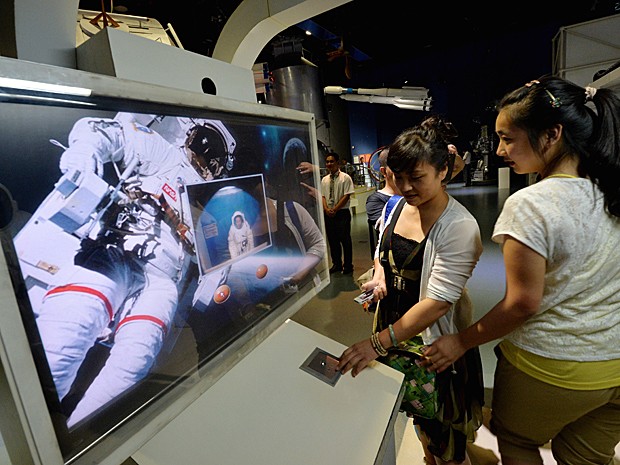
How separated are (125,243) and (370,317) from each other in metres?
2.59

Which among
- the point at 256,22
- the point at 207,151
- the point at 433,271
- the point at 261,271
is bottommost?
the point at 433,271

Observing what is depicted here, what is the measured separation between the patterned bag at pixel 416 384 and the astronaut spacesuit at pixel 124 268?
29.6 inches

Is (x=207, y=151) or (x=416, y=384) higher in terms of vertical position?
(x=207, y=151)

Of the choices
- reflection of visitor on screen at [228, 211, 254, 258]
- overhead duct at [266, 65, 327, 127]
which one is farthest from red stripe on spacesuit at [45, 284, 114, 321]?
overhead duct at [266, 65, 327, 127]

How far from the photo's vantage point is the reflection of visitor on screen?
0.69 meters

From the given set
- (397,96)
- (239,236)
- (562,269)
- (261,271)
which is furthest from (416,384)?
(397,96)

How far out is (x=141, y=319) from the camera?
20.1 inches

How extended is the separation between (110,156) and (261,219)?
14.5 inches

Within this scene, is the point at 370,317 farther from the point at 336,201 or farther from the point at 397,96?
the point at 397,96

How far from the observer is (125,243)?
487 millimetres

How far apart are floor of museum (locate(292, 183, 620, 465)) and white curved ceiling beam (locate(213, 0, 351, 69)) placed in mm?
1866

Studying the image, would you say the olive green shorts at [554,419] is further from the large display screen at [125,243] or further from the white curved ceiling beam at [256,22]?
the white curved ceiling beam at [256,22]

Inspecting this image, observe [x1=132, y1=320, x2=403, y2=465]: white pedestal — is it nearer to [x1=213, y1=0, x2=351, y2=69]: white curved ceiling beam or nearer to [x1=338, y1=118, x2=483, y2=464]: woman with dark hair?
[x1=338, y1=118, x2=483, y2=464]: woman with dark hair

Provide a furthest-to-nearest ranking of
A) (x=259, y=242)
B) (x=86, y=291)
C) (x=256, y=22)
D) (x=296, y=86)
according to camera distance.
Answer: (x=296, y=86) → (x=256, y=22) → (x=259, y=242) → (x=86, y=291)
